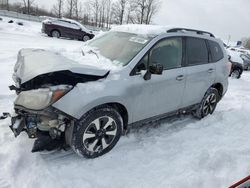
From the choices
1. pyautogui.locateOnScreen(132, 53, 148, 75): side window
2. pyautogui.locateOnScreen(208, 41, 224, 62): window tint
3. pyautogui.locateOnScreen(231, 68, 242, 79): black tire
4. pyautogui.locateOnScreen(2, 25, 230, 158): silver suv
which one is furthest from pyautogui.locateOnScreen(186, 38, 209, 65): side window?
pyautogui.locateOnScreen(231, 68, 242, 79): black tire

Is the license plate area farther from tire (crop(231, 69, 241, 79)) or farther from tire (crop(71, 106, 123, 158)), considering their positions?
tire (crop(231, 69, 241, 79))

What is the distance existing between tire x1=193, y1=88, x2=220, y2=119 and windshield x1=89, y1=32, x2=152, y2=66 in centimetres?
208

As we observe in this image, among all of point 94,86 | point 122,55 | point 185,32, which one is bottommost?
point 94,86

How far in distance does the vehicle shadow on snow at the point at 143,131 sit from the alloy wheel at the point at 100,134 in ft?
0.76

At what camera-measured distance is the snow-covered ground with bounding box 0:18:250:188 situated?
125 inches

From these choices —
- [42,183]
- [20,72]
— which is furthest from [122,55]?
[42,183]

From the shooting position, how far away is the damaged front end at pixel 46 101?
3088 mm

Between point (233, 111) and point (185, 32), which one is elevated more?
point (185, 32)

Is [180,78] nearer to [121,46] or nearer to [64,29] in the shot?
[121,46]

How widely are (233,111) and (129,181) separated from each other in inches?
158

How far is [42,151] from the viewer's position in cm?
361

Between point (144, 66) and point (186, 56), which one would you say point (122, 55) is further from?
point (186, 56)

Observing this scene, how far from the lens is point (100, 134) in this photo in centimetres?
357

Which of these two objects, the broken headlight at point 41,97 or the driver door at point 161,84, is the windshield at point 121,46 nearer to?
the driver door at point 161,84
